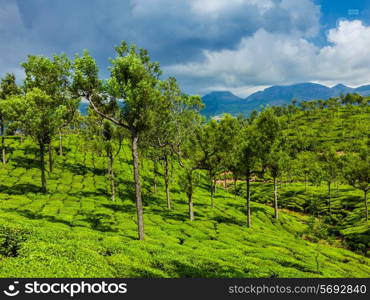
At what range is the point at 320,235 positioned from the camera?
48094mm

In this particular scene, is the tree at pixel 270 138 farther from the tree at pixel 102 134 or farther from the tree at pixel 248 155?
the tree at pixel 102 134

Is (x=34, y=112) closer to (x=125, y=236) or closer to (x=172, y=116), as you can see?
(x=172, y=116)

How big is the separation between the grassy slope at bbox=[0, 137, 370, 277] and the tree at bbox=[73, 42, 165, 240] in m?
8.54

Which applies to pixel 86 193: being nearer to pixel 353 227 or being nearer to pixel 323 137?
pixel 353 227

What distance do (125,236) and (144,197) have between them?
2946 cm

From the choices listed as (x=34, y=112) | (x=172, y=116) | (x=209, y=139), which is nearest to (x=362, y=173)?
(x=209, y=139)

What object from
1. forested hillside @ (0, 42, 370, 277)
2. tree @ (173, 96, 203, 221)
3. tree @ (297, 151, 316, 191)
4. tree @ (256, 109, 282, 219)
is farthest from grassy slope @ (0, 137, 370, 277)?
tree @ (297, 151, 316, 191)

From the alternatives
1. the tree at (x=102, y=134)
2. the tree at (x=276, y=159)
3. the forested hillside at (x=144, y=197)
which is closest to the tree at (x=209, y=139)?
the forested hillside at (x=144, y=197)

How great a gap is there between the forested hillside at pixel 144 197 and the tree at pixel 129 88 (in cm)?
13

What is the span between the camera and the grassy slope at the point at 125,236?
55.6ft

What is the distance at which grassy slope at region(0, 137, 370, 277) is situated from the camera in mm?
16953

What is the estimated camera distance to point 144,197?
198 feet

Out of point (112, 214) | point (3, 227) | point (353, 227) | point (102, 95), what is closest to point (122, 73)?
point (102, 95)

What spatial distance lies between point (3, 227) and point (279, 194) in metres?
95.0
